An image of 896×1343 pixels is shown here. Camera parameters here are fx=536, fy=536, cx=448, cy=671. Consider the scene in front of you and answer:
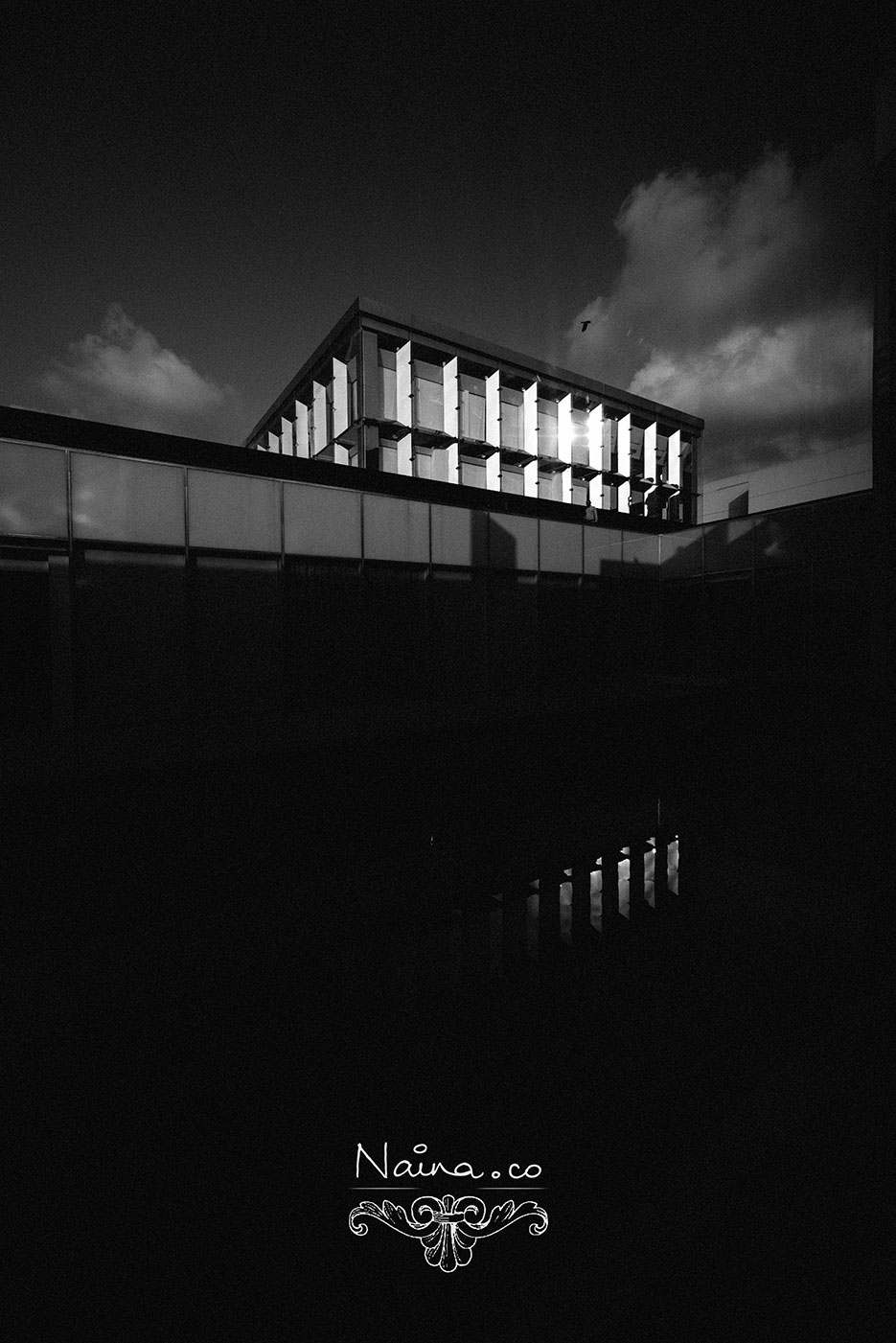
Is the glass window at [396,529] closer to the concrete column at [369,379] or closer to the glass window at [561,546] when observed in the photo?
the glass window at [561,546]

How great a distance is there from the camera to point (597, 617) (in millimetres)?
17609

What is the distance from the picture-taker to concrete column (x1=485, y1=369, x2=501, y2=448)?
27234mm

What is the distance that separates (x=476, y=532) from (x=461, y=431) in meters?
13.9

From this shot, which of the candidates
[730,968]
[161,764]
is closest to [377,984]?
[730,968]

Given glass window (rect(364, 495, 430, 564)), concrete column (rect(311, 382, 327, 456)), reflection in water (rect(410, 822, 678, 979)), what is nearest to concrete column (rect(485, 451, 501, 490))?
concrete column (rect(311, 382, 327, 456))

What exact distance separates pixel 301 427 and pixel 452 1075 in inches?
1217

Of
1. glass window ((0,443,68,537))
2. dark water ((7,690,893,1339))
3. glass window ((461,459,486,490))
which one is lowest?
dark water ((7,690,893,1339))

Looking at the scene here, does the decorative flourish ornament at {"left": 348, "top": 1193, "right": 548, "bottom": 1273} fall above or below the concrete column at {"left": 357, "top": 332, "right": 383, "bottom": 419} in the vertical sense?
below

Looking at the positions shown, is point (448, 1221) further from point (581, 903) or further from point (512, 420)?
point (512, 420)

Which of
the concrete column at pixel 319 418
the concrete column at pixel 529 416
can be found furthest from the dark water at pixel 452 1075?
the concrete column at pixel 529 416

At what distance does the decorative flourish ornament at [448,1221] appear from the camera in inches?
86.4

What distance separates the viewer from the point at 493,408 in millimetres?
27422

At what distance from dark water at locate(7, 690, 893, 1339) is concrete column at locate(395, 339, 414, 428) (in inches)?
892

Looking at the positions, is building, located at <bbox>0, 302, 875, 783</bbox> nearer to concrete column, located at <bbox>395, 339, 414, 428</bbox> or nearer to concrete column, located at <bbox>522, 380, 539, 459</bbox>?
concrete column, located at <bbox>395, 339, 414, 428</bbox>
